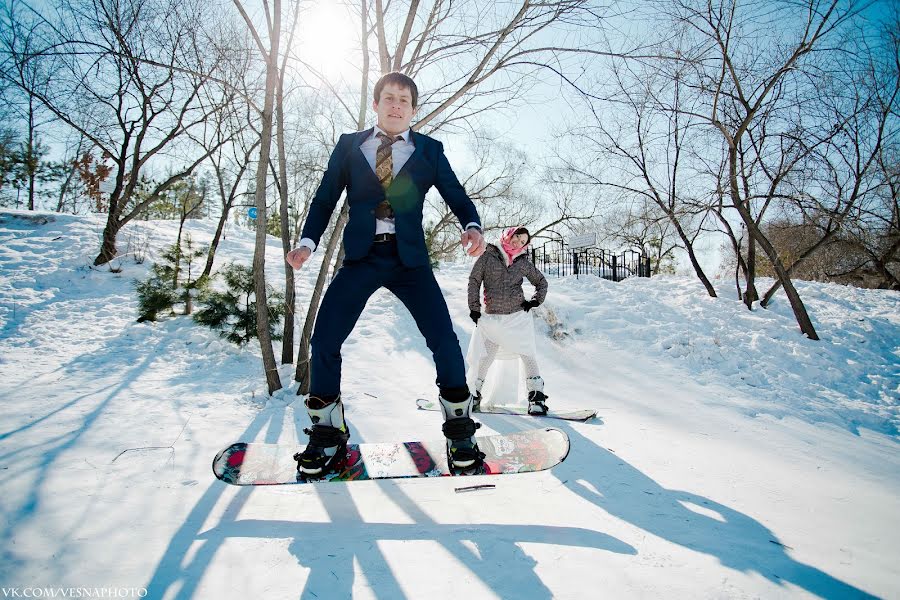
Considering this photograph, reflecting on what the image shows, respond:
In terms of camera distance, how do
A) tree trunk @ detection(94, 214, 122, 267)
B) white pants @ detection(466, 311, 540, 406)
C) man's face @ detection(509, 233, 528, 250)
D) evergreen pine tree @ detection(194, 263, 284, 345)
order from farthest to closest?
tree trunk @ detection(94, 214, 122, 267) < evergreen pine tree @ detection(194, 263, 284, 345) < man's face @ detection(509, 233, 528, 250) < white pants @ detection(466, 311, 540, 406)

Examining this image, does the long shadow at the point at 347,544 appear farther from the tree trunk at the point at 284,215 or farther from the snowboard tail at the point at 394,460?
the tree trunk at the point at 284,215

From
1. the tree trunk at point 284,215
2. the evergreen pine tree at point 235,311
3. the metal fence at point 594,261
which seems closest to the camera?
the tree trunk at point 284,215

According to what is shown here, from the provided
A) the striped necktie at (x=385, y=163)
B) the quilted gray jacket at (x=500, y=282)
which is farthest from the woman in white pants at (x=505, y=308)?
the striped necktie at (x=385, y=163)

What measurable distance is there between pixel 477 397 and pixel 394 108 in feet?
9.05

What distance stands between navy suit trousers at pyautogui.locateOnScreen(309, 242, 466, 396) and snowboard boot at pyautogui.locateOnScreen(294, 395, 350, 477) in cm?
6

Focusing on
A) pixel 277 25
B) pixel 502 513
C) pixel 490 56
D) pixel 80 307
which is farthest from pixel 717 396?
pixel 80 307

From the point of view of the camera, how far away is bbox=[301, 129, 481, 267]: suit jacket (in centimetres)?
204

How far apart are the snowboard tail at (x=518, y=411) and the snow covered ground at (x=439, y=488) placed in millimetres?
160

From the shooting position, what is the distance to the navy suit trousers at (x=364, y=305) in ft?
6.61

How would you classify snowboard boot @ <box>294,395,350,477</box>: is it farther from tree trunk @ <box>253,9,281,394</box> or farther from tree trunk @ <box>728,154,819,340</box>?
tree trunk @ <box>728,154,819,340</box>

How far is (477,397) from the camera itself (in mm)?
3924

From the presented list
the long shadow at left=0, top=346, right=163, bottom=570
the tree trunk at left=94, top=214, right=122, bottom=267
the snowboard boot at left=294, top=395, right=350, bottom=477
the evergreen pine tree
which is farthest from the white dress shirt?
the tree trunk at left=94, top=214, right=122, bottom=267

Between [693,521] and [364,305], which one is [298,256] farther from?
[693,521]

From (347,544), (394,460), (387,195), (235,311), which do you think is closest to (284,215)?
(235,311)
